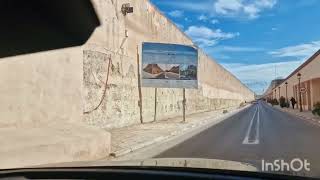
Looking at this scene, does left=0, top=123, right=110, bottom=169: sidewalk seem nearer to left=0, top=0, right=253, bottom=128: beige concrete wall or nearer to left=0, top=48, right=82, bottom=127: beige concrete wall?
left=0, top=48, right=82, bottom=127: beige concrete wall

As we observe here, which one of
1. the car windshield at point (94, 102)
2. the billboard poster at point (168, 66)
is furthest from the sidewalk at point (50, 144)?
the billboard poster at point (168, 66)

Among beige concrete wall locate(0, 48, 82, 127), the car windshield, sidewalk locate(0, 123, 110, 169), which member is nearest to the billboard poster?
the car windshield

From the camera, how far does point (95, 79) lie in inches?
925

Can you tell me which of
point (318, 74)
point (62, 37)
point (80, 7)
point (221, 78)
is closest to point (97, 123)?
point (80, 7)

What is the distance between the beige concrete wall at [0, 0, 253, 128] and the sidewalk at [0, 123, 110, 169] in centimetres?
45

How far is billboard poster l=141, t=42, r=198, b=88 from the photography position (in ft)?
110

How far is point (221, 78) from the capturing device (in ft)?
314

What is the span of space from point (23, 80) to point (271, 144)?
28.1 ft

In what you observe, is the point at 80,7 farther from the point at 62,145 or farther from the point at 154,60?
the point at 154,60

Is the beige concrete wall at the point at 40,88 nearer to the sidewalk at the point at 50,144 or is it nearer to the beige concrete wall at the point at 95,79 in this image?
the beige concrete wall at the point at 95,79

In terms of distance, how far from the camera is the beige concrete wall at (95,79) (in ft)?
42.8

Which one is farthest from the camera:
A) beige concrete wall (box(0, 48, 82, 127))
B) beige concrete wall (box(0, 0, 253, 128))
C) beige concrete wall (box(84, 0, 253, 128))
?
beige concrete wall (box(84, 0, 253, 128))

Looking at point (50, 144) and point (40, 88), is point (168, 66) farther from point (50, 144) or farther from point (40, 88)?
point (50, 144)

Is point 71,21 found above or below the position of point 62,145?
above
